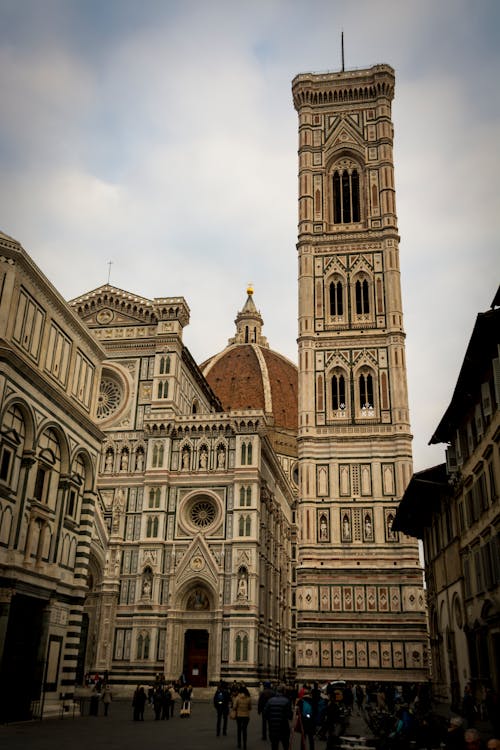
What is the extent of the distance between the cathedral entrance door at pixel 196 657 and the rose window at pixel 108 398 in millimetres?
14574

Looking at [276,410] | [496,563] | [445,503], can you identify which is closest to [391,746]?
[496,563]

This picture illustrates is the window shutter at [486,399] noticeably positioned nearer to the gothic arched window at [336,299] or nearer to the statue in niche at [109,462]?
the gothic arched window at [336,299]

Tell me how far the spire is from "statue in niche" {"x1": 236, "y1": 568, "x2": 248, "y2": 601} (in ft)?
216

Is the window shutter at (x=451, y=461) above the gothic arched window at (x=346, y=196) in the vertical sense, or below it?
below

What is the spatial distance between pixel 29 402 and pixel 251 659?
2526cm

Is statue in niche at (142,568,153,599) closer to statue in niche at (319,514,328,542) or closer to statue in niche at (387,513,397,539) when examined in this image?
statue in niche at (319,514,328,542)

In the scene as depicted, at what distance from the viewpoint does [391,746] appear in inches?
511

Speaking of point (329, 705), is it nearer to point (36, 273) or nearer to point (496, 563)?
point (496, 563)

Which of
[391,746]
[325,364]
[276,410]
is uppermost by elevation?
[276,410]

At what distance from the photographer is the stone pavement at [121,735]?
52.2ft

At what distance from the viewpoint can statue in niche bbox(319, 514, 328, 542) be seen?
4431cm

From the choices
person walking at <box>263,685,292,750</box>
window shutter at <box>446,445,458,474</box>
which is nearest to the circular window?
window shutter at <box>446,445,458,474</box>

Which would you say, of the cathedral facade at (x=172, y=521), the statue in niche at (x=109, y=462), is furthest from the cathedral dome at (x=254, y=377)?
the statue in niche at (x=109, y=462)

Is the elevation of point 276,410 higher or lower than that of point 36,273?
higher
